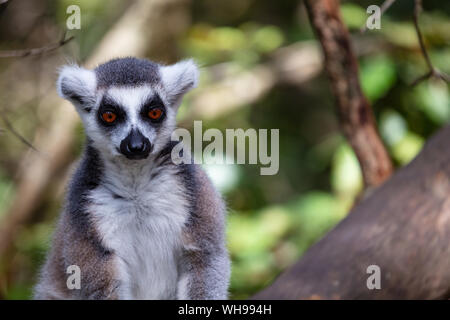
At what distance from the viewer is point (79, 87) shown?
395 cm

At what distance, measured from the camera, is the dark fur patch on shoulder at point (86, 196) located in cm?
383

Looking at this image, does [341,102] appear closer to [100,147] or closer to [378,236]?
[378,236]

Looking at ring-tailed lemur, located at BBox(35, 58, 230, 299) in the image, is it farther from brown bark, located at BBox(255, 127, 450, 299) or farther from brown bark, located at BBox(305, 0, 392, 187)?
brown bark, located at BBox(305, 0, 392, 187)

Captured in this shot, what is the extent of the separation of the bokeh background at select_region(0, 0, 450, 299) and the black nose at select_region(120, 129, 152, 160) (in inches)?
67.7

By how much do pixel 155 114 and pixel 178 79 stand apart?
38cm

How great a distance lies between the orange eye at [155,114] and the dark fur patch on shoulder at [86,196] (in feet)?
1.39

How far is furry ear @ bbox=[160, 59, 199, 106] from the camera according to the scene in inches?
159

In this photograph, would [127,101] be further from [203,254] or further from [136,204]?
[203,254]

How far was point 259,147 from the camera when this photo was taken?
6656 mm

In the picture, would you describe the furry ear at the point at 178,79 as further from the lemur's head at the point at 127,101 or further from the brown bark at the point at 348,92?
the brown bark at the point at 348,92

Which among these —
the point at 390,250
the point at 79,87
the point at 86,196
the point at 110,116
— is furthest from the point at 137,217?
the point at 390,250

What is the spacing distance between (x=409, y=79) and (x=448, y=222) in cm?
215
